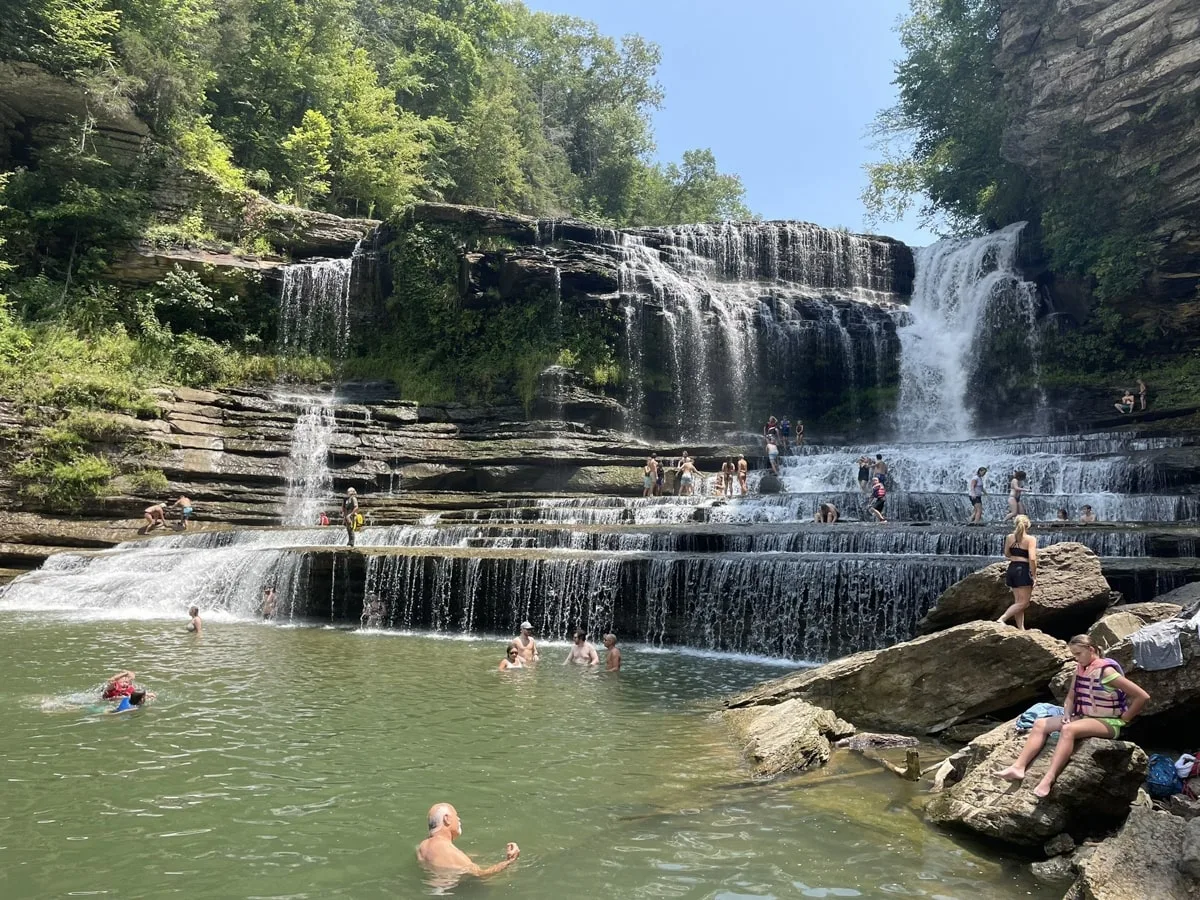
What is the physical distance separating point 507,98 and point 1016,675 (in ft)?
127

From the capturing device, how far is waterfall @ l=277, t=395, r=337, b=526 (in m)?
21.6

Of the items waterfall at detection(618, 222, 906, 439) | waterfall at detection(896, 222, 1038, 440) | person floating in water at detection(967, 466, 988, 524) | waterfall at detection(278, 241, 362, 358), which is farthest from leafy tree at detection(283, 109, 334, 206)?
person floating in water at detection(967, 466, 988, 524)

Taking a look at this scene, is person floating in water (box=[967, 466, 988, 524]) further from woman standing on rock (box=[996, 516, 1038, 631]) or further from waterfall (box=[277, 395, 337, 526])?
waterfall (box=[277, 395, 337, 526])

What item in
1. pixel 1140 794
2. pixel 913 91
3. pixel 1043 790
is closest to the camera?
pixel 1043 790

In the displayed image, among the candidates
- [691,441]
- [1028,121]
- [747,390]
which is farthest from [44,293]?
[1028,121]

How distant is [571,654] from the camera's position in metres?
11.1

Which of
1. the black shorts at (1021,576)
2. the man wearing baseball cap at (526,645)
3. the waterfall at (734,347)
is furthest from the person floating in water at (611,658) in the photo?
the waterfall at (734,347)

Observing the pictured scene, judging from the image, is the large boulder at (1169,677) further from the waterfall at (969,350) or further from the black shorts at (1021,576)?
the waterfall at (969,350)

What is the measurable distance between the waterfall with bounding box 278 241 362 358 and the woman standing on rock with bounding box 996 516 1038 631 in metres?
24.2

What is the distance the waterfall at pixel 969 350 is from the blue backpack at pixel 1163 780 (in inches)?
872

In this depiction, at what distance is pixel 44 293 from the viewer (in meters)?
23.4

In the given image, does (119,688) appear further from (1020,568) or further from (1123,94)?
(1123,94)

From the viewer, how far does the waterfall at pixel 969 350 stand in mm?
26938

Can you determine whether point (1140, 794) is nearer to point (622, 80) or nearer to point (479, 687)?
point (479, 687)
